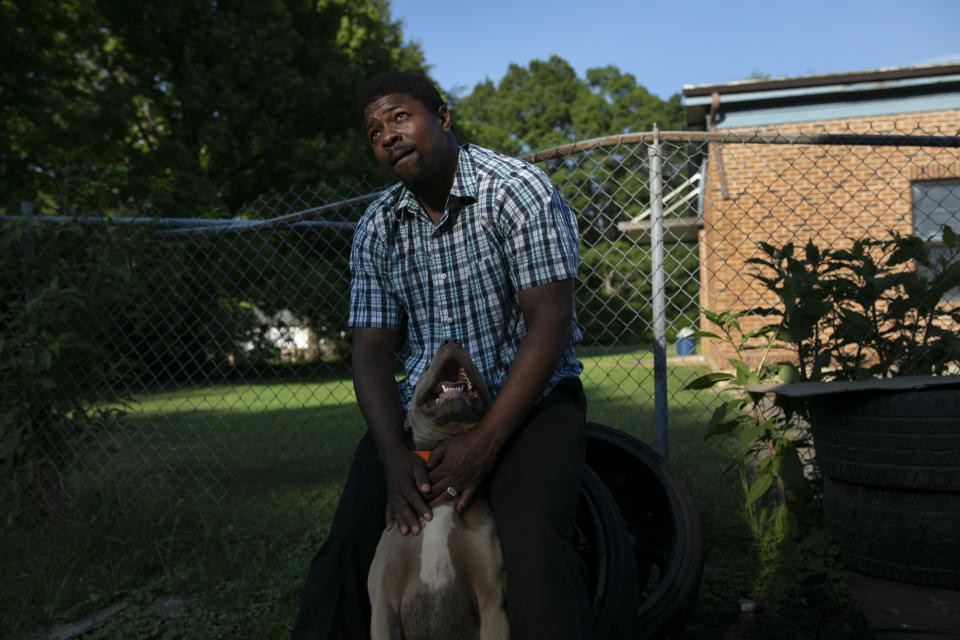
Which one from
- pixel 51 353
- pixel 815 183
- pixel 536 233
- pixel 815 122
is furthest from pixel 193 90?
pixel 536 233

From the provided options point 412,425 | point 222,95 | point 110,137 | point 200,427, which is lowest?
point 200,427

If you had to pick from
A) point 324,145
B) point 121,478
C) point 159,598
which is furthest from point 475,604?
point 324,145

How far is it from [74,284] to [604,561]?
13.3 ft

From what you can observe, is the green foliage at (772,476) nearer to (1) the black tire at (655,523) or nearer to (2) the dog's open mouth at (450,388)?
(1) the black tire at (655,523)

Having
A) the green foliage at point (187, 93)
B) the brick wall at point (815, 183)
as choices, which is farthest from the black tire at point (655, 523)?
the green foliage at point (187, 93)

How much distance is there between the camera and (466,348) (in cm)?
240

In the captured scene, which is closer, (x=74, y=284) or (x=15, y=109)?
(x=74, y=284)

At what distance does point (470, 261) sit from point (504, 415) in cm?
63

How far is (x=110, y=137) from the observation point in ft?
62.8

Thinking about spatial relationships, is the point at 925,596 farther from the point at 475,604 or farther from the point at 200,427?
the point at 200,427

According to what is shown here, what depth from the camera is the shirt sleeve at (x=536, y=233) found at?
222 centimetres

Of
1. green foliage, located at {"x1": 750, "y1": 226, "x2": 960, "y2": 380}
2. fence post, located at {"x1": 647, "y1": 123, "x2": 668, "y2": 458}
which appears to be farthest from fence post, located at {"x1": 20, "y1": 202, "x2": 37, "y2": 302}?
green foliage, located at {"x1": 750, "y1": 226, "x2": 960, "y2": 380}

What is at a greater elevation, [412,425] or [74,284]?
[74,284]

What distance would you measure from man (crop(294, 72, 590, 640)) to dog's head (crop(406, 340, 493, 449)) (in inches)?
3.3
